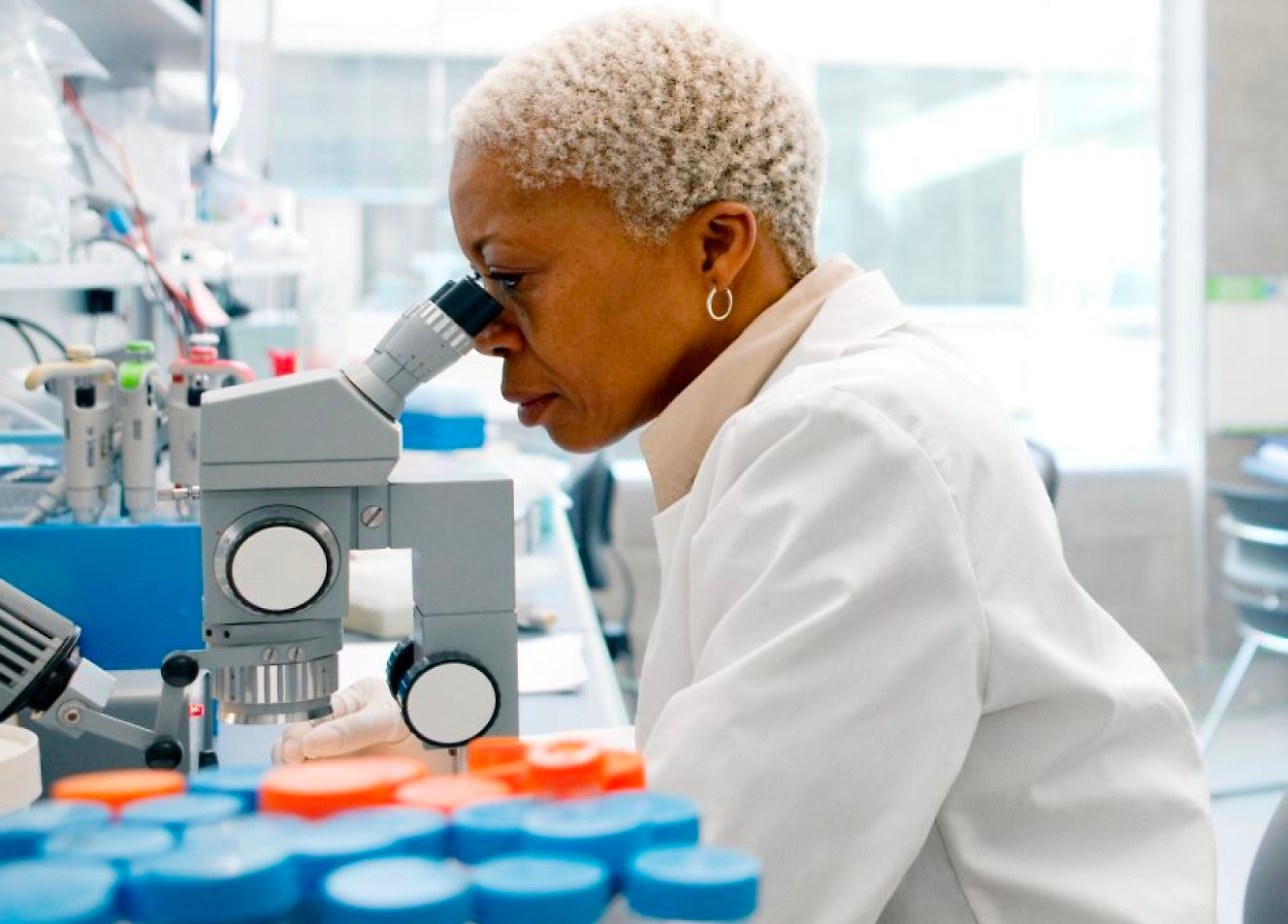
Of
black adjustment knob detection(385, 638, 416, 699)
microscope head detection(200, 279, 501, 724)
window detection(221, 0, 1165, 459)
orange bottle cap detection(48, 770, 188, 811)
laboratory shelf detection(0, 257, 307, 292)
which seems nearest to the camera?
orange bottle cap detection(48, 770, 188, 811)

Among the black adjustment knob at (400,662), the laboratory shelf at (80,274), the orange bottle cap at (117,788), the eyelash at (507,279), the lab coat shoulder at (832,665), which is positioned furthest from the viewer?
the laboratory shelf at (80,274)

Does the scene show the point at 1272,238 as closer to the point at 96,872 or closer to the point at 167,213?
the point at 167,213

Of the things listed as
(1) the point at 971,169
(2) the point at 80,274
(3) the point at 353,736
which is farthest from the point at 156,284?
(1) the point at 971,169

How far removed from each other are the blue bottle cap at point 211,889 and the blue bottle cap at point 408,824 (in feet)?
0.14

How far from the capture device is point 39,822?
1.45 feet

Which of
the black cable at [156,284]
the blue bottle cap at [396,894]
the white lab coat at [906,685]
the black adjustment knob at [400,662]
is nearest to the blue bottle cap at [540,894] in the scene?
the blue bottle cap at [396,894]

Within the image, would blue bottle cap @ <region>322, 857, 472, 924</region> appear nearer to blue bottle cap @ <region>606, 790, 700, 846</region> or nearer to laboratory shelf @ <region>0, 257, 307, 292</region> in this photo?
blue bottle cap @ <region>606, 790, 700, 846</region>

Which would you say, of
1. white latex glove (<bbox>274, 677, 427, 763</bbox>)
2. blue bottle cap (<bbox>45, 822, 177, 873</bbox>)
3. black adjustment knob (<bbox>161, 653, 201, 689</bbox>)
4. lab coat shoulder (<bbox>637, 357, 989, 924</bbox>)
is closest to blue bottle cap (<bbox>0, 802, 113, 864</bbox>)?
blue bottle cap (<bbox>45, 822, 177, 873</bbox>)

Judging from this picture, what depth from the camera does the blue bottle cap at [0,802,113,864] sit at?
17.0 inches

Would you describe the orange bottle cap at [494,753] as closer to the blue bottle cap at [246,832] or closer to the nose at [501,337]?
the blue bottle cap at [246,832]

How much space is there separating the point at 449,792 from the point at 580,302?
672mm

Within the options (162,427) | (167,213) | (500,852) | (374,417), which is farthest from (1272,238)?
(500,852)

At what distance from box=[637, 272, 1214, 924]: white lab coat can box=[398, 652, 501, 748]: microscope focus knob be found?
12 centimetres

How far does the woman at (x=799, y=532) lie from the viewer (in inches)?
29.6
